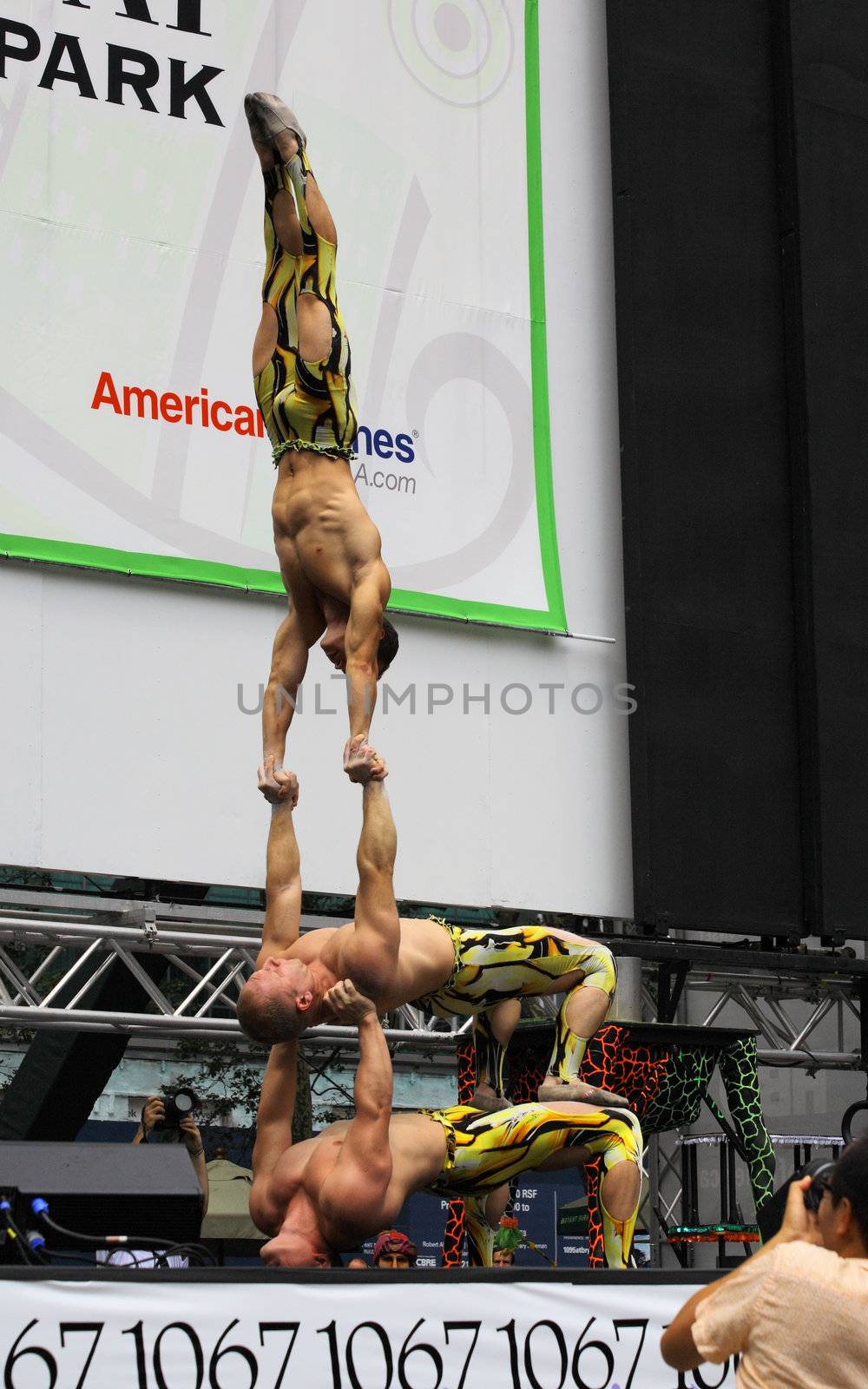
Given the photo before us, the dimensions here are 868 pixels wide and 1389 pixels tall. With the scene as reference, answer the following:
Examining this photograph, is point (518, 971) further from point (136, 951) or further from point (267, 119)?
point (136, 951)

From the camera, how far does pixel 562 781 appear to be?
9.74m

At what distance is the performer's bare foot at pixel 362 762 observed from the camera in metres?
4.91

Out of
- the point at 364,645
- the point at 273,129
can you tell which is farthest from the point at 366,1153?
Result: the point at 273,129

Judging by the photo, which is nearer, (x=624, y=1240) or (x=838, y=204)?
(x=624, y=1240)

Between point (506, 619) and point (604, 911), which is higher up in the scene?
point (506, 619)

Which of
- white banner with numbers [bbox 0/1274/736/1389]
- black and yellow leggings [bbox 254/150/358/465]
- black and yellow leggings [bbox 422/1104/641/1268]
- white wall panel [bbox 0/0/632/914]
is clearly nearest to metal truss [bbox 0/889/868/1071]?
white wall panel [bbox 0/0/632/914]

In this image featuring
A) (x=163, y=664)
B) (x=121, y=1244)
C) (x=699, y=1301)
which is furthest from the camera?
(x=163, y=664)

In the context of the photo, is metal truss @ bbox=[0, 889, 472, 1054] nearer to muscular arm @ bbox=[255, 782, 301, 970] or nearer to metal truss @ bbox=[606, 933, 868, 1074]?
metal truss @ bbox=[606, 933, 868, 1074]

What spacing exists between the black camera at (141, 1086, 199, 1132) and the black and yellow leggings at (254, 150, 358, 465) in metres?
2.44

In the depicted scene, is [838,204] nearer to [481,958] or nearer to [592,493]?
[592,493]

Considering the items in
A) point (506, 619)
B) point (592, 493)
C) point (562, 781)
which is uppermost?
point (592, 493)

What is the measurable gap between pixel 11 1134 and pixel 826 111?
7.43m

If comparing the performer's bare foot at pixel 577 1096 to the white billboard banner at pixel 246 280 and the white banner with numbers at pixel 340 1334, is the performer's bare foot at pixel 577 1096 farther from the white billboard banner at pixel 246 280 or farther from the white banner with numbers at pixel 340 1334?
the white billboard banner at pixel 246 280

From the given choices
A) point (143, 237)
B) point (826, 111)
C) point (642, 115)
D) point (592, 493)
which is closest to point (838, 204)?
point (826, 111)
